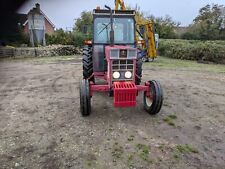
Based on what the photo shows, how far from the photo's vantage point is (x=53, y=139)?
4594 mm

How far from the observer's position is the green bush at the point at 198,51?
675 inches

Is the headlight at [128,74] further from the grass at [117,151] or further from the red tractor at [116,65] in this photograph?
the grass at [117,151]

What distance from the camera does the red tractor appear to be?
5.45 m

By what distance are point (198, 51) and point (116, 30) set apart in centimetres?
1261

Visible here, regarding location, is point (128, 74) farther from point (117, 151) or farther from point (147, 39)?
point (147, 39)

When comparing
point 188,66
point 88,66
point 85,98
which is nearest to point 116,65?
→ point 85,98

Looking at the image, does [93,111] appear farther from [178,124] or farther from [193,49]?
[193,49]

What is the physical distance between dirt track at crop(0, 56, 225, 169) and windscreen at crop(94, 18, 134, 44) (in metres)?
1.48

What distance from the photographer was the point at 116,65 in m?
5.77

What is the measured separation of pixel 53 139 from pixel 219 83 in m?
7.06

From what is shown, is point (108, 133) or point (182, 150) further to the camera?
point (108, 133)

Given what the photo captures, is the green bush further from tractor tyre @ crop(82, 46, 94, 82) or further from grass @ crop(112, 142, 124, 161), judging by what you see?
grass @ crop(112, 142, 124, 161)

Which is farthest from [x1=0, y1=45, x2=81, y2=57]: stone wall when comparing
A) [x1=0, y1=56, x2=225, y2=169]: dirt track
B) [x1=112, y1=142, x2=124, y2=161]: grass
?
[x1=112, y1=142, x2=124, y2=161]: grass

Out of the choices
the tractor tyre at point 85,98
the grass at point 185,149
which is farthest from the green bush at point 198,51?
Answer: the grass at point 185,149
